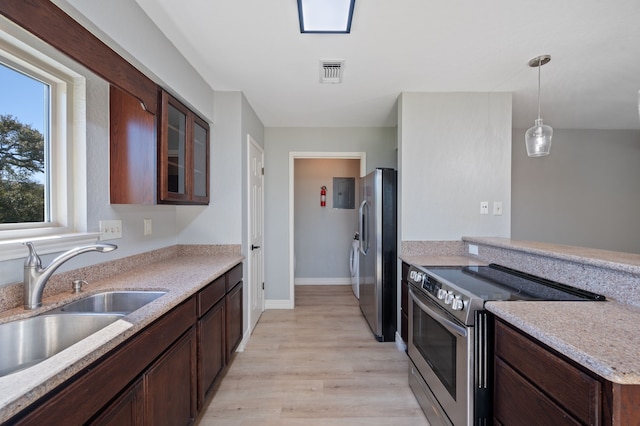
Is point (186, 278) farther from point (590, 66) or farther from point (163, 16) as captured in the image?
point (590, 66)

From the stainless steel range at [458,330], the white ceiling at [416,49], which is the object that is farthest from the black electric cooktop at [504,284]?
the white ceiling at [416,49]

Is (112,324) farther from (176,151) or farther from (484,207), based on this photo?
(484,207)

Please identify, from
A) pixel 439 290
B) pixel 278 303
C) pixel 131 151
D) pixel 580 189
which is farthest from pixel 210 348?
pixel 580 189

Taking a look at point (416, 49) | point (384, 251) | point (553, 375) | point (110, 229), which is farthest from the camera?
point (384, 251)

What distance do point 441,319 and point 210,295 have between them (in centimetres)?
140

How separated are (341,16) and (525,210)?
3.54 metres

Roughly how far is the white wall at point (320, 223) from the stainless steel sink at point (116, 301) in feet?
11.0

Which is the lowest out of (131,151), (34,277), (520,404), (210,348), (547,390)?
(210,348)

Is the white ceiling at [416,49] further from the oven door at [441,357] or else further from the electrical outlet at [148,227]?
A: the oven door at [441,357]

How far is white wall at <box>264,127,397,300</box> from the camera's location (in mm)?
3555

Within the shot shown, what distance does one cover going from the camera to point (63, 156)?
57.7 inches

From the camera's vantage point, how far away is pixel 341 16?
156cm

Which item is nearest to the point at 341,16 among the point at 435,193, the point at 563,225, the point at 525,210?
the point at 435,193

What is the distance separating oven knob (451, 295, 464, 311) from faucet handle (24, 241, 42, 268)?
1.88m
